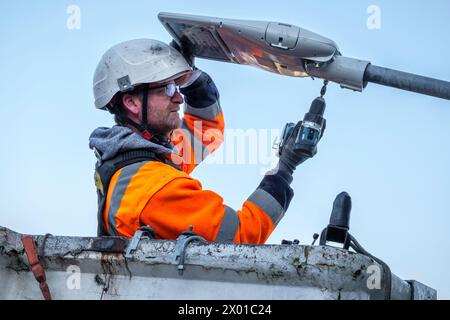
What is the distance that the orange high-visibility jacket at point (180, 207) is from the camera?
3479 mm

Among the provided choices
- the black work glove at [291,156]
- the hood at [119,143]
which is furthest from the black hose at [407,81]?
the hood at [119,143]

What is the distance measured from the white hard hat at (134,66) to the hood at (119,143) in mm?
387

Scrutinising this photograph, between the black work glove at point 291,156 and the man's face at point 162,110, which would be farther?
the man's face at point 162,110

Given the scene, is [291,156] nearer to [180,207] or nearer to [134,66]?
[180,207]

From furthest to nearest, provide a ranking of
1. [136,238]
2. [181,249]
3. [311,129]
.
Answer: [311,129] < [136,238] < [181,249]

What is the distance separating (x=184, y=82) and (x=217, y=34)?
660mm

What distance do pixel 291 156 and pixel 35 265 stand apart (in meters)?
1.59

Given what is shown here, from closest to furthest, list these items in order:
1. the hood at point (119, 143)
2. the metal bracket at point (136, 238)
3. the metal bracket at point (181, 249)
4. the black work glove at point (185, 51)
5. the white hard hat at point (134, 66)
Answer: the metal bracket at point (181, 249) < the metal bracket at point (136, 238) < the hood at point (119, 143) < the white hard hat at point (134, 66) < the black work glove at point (185, 51)

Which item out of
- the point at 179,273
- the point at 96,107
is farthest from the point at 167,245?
the point at 96,107

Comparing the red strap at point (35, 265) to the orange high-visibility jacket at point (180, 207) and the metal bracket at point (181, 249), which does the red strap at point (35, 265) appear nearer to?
the metal bracket at point (181, 249)

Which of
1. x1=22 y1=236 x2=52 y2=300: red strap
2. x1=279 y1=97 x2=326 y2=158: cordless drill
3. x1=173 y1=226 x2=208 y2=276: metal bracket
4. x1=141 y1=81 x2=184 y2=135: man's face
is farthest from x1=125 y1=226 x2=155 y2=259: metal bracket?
x1=141 y1=81 x2=184 y2=135: man's face

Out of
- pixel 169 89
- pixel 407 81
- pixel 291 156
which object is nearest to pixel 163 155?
pixel 169 89

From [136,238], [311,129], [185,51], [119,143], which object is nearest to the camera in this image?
[136,238]

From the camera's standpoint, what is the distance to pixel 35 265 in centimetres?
279
